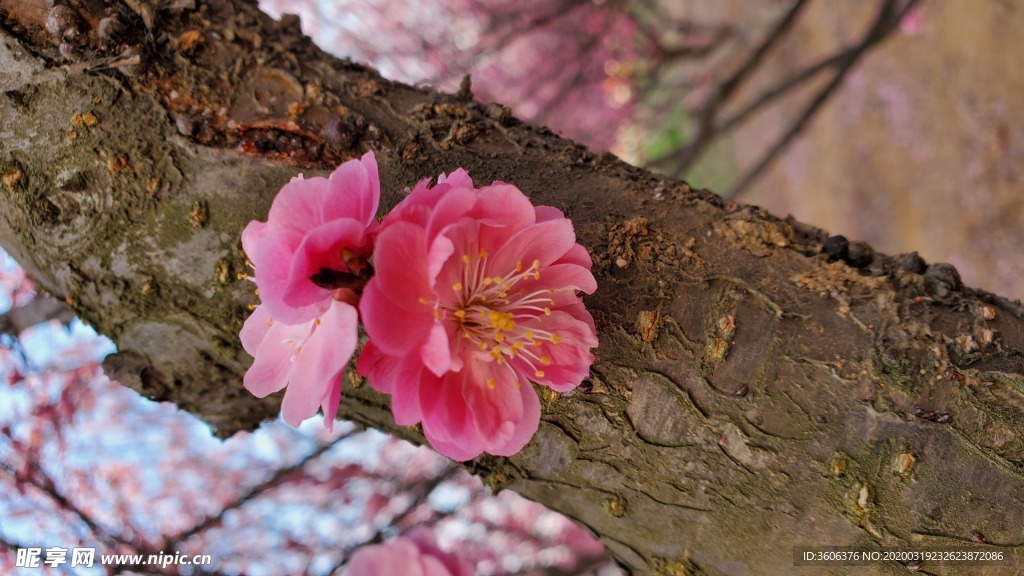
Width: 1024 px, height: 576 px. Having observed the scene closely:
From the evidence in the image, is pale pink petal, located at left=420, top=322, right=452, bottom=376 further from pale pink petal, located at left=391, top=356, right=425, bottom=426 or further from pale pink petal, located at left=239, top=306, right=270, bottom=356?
pale pink petal, located at left=239, top=306, right=270, bottom=356

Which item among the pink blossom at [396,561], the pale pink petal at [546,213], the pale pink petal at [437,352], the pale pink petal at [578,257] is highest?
the pale pink petal at [546,213]

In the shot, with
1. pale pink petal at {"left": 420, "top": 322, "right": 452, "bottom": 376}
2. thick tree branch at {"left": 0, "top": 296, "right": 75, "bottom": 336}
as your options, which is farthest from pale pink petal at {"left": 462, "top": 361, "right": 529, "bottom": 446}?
thick tree branch at {"left": 0, "top": 296, "right": 75, "bottom": 336}

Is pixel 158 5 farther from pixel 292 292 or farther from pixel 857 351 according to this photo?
pixel 857 351

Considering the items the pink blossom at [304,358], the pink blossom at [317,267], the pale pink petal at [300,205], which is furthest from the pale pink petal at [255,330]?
the pale pink petal at [300,205]

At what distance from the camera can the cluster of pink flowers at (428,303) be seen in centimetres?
91

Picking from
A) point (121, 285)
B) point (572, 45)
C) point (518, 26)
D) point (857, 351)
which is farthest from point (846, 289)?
point (572, 45)

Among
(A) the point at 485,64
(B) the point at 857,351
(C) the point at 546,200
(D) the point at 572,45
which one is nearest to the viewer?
(B) the point at 857,351

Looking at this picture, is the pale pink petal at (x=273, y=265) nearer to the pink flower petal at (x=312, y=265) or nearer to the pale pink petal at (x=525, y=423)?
the pink flower petal at (x=312, y=265)

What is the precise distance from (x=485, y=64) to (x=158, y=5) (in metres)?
4.97

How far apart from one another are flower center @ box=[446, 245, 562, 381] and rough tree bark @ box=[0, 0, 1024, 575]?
0.17 metres

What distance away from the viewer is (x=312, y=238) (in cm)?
88

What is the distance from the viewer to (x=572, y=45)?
655cm

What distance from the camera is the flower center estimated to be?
1.04 m

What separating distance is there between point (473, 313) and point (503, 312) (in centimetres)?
6
